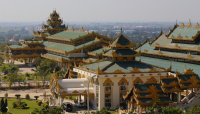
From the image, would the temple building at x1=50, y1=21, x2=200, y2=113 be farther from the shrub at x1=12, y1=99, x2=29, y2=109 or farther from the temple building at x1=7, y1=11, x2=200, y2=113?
the shrub at x1=12, y1=99, x2=29, y2=109

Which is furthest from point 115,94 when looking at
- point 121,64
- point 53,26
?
point 53,26

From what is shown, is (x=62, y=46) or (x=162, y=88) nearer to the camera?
(x=162, y=88)

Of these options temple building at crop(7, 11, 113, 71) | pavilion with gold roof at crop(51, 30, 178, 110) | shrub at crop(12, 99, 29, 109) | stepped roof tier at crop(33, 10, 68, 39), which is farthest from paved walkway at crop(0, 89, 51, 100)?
stepped roof tier at crop(33, 10, 68, 39)

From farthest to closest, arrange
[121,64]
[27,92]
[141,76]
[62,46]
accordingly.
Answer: [62,46]
[27,92]
[121,64]
[141,76]

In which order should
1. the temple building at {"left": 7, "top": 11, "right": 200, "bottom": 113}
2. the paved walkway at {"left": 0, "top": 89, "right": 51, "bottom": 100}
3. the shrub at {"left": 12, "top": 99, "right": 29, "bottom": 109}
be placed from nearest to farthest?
the temple building at {"left": 7, "top": 11, "right": 200, "bottom": 113} → the shrub at {"left": 12, "top": 99, "right": 29, "bottom": 109} → the paved walkway at {"left": 0, "top": 89, "right": 51, "bottom": 100}

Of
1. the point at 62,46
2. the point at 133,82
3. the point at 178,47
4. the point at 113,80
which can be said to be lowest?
the point at 62,46

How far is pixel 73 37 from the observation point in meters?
97.8

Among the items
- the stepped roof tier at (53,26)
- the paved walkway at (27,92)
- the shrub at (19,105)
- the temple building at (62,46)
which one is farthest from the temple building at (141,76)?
Result: the stepped roof tier at (53,26)

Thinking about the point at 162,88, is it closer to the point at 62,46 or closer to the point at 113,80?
the point at 113,80

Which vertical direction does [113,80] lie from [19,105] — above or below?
above

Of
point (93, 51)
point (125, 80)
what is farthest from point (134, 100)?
point (93, 51)

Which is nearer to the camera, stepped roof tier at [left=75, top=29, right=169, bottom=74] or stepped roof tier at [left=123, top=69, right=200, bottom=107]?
stepped roof tier at [left=123, top=69, right=200, bottom=107]

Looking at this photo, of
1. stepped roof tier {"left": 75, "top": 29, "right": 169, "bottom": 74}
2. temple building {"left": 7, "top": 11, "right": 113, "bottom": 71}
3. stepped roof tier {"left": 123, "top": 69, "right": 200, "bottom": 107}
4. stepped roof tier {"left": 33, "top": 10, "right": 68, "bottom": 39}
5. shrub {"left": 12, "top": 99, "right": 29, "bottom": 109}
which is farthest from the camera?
stepped roof tier {"left": 33, "top": 10, "right": 68, "bottom": 39}

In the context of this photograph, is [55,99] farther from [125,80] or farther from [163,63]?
[163,63]
